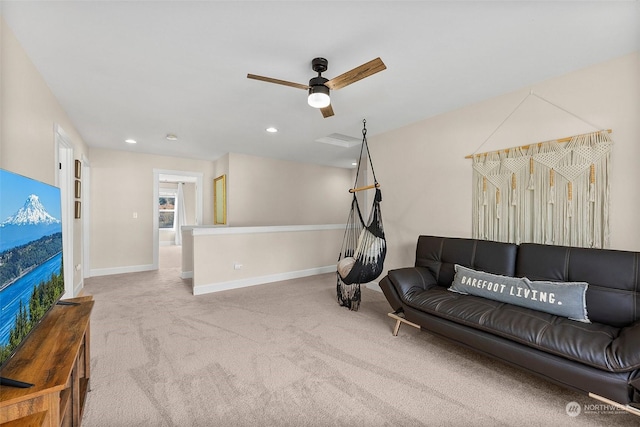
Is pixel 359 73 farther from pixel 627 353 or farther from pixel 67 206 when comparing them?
pixel 67 206

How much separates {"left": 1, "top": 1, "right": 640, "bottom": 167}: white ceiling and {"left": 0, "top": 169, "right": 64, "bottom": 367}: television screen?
43.2 inches

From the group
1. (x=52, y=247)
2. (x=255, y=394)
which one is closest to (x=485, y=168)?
(x=255, y=394)

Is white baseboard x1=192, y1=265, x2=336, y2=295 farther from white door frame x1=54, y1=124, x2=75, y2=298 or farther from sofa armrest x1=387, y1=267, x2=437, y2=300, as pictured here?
sofa armrest x1=387, y1=267, x2=437, y2=300

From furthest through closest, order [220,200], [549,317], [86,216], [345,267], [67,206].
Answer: [220,200]
[86,216]
[67,206]
[345,267]
[549,317]

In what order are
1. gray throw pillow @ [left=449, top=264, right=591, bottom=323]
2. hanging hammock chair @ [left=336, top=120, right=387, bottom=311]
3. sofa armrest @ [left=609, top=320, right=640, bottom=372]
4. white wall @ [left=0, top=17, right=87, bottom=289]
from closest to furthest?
sofa armrest @ [left=609, top=320, right=640, bottom=372]
white wall @ [left=0, top=17, right=87, bottom=289]
gray throw pillow @ [left=449, top=264, right=591, bottom=323]
hanging hammock chair @ [left=336, top=120, right=387, bottom=311]

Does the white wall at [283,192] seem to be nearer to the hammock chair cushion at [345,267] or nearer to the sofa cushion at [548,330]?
the hammock chair cushion at [345,267]

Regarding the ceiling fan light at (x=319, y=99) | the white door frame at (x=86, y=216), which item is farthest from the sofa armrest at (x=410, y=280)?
the white door frame at (x=86, y=216)

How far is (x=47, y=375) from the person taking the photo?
0.99 meters

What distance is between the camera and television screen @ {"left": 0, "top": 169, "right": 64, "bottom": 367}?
1.02 meters

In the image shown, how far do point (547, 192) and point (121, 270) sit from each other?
20.8 ft

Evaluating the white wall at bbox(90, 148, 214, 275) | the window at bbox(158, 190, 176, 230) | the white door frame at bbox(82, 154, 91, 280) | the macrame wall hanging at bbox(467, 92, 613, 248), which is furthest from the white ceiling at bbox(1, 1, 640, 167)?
the window at bbox(158, 190, 176, 230)

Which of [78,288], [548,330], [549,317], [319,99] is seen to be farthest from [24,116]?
[549,317]

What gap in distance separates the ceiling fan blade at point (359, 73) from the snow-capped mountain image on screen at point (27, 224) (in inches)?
73.3

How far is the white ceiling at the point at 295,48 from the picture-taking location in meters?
1.59
